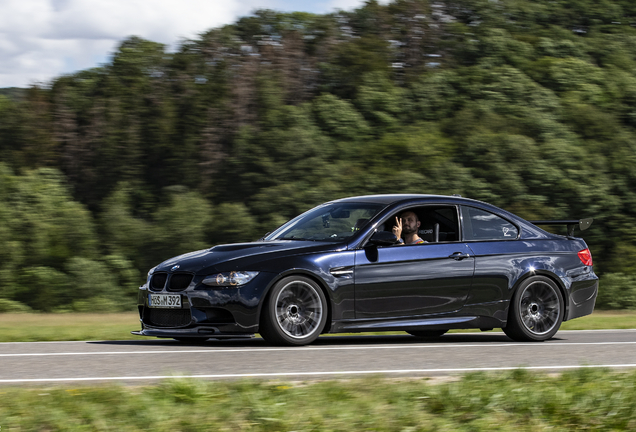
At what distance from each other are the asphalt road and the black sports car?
260mm

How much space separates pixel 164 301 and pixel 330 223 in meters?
2.00

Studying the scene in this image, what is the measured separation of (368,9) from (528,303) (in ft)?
137

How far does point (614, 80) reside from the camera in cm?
4831

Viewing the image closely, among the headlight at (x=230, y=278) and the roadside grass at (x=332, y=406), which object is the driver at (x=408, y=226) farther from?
the roadside grass at (x=332, y=406)

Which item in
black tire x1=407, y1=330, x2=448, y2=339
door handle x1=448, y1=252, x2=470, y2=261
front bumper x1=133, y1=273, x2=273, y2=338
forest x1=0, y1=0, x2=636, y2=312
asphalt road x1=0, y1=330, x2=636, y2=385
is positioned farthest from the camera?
forest x1=0, y1=0, x2=636, y2=312

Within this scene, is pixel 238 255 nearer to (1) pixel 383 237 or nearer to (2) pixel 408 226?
(1) pixel 383 237

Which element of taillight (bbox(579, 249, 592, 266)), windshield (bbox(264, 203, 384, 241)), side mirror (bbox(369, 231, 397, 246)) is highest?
windshield (bbox(264, 203, 384, 241))

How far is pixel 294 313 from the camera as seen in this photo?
861cm

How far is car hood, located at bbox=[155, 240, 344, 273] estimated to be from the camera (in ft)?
28.0

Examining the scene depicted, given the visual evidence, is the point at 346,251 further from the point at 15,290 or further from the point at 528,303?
the point at 15,290

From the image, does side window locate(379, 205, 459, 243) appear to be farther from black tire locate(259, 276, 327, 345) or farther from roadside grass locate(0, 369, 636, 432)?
roadside grass locate(0, 369, 636, 432)

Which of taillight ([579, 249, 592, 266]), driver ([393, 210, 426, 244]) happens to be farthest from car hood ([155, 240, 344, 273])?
taillight ([579, 249, 592, 266])

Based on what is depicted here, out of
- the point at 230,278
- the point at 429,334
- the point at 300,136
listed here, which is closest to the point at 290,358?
the point at 230,278

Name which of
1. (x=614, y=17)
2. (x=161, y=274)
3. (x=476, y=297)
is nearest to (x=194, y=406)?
(x=161, y=274)
